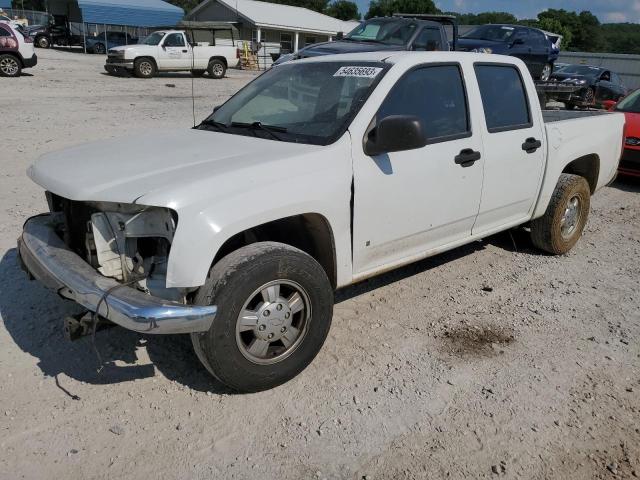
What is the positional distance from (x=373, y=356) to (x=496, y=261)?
2.26 metres

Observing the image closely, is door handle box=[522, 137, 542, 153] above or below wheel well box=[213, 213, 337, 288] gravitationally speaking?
above

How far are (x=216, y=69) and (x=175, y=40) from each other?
7.95ft

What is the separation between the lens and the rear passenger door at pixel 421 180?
349cm

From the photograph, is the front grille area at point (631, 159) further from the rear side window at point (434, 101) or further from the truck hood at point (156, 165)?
the truck hood at point (156, 165)

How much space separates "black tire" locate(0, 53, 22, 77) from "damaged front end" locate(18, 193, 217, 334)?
1732 centimetres

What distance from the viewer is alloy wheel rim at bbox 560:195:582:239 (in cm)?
541

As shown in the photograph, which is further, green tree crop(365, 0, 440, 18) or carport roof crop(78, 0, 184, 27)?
green tree crop(365, 0, 440, 18)

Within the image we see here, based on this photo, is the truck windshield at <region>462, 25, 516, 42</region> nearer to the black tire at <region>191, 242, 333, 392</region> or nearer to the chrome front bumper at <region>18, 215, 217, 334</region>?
the black tire at <region>191, 242, 333, 392</region>

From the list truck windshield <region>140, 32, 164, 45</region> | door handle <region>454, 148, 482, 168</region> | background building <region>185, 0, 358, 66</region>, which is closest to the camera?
door handle <region>454, 148, 482, 168</region>

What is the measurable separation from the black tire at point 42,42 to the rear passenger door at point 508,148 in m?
38.7

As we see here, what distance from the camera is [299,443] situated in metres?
2.81

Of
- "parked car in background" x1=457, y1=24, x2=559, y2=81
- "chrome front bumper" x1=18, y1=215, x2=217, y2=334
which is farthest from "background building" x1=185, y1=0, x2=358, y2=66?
"chrome front bumper" x1=18, y1=215, x2=217, y2=334

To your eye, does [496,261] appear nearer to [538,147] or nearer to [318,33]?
[538,147]

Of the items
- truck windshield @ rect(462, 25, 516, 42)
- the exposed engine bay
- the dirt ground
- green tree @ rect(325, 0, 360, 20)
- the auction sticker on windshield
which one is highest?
green tree @ rect(325, 0, 360, 20)
